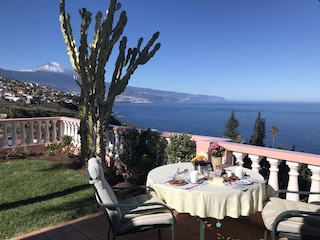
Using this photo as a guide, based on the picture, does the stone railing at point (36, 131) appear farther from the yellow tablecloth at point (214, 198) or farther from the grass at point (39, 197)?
the yellow tablecloth at point (214, 198)

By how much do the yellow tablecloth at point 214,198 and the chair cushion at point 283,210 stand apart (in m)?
0.12

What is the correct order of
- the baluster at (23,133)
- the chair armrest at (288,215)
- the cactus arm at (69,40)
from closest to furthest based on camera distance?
the chair armrest at (288,215) → the cactus arm at (69,40) → the baluster at (23,133)

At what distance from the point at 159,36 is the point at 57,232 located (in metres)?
4.46

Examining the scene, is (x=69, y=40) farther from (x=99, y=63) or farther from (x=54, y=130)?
(x=54, y=130)

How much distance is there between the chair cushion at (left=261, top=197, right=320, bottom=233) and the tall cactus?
12.1 feet

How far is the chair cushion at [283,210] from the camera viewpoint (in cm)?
226

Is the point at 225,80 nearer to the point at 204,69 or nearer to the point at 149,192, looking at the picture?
the point at 204,69

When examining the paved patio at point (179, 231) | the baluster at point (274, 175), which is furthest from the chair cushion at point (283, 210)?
the paved patio at point (179, 231)

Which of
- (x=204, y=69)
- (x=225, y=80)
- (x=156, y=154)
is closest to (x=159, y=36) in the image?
(x=156, y=154)

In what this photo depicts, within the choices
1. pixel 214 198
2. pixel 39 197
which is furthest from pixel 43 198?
pixel 214 198

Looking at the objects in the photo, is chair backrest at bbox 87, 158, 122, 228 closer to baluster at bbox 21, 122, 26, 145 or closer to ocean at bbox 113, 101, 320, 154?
ocean at bbox 113, 101, 320, 154

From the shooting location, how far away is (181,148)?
4.34 metres

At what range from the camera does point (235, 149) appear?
3578 millimetres

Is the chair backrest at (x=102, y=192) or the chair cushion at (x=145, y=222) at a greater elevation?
the chair backrest at (x=102, y=192)
